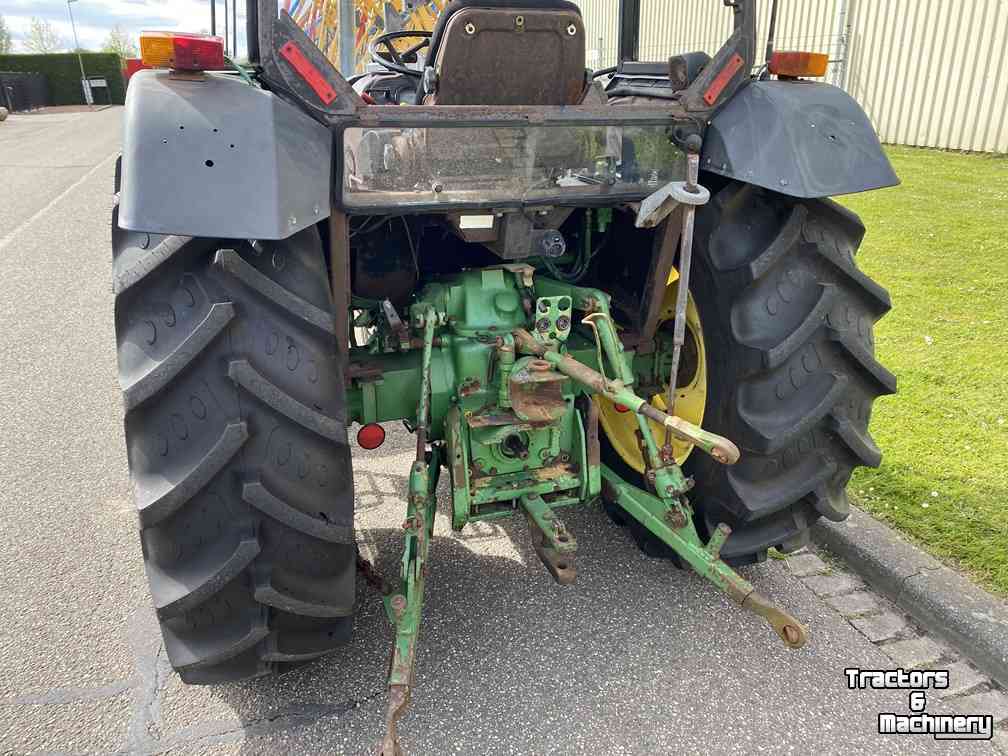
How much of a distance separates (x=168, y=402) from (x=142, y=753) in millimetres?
1019

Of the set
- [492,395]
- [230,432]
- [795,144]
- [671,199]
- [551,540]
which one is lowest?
[551,540]

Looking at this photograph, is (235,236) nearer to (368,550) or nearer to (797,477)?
(368,550)

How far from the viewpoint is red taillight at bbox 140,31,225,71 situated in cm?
198

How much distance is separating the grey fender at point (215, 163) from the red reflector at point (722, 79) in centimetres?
121

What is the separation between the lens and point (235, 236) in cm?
185

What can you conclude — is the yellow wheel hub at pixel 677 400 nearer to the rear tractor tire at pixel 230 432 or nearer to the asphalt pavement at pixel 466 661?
the asphalt pavement at pixel 466 661

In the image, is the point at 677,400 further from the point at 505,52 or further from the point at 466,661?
the point at 505,52

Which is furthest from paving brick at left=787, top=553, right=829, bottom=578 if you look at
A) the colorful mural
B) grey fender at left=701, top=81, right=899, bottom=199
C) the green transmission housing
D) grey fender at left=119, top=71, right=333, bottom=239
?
the colorful mural

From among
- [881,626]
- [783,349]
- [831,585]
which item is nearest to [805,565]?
[831,585]

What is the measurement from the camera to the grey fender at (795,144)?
91.0 inches

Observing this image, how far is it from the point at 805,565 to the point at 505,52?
2.16 m

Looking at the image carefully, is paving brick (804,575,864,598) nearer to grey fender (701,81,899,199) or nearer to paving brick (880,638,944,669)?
paving brick (880,638,944,669)

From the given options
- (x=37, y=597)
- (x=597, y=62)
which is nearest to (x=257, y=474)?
(x=37, y=597)

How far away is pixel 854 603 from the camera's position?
2871 millimetres
